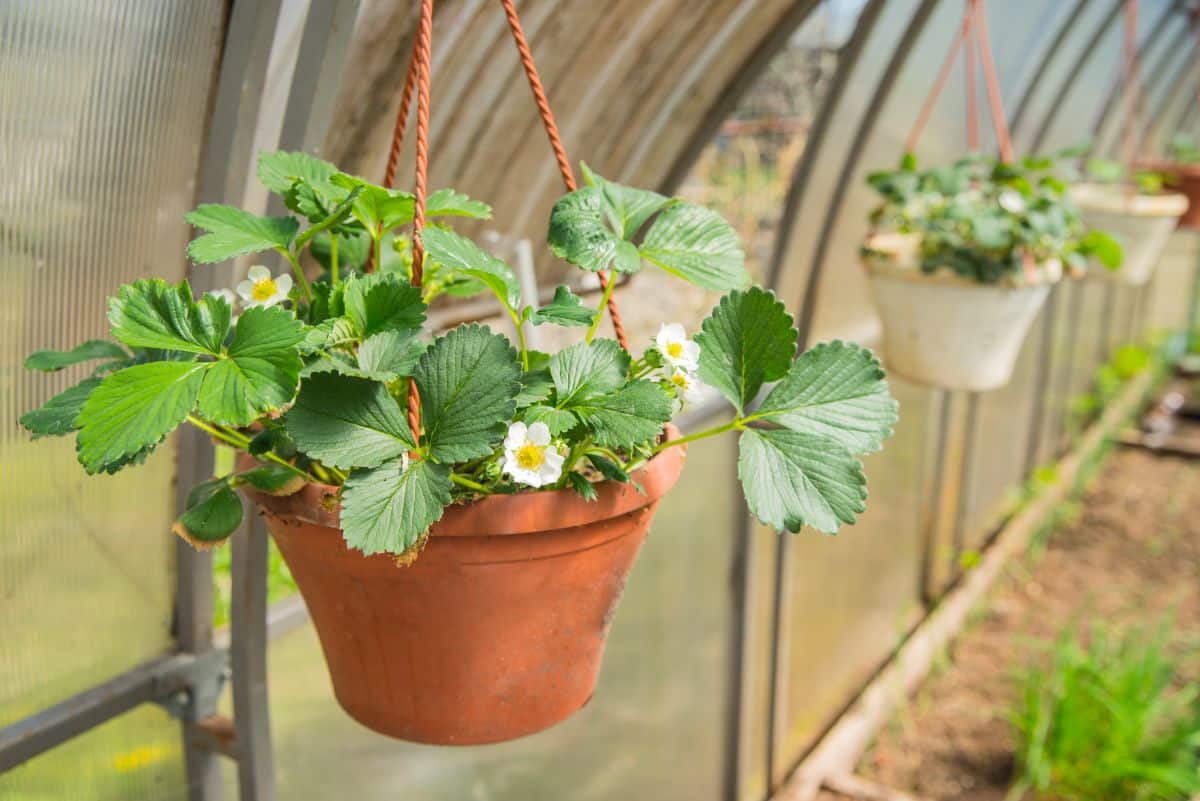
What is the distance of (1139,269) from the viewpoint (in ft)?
7.92

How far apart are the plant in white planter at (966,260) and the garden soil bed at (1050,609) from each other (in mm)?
1572

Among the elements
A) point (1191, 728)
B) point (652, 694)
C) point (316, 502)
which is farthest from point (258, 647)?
point (1191, 728)

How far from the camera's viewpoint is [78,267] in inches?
40.2

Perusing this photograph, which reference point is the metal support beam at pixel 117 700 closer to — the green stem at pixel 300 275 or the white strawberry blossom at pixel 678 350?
the green stem at pixel 300 275

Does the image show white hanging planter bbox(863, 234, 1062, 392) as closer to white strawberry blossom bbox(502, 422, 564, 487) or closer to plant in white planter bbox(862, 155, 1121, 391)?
plant in white planter bbox(862, 155, 1121, 391)

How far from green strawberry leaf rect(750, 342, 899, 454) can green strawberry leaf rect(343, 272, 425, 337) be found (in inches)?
10.3

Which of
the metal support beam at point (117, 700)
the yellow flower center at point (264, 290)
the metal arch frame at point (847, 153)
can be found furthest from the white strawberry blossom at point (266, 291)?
the metal arch frame at point (847, 153)

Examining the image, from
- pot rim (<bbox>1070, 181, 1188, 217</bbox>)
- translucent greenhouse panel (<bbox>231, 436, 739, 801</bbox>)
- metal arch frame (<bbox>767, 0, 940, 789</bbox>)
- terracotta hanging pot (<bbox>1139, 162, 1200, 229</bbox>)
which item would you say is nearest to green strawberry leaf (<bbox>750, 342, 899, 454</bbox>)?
translucent greenhouse panel (<bbox>231, 436, 739, 801</bbox>)

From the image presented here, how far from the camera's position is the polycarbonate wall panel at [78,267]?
0.93 m

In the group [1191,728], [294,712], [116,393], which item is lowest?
[1191,728]

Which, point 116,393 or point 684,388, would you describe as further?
point 684,388

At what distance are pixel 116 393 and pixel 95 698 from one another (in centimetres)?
63

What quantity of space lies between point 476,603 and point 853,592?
2493 millimetres

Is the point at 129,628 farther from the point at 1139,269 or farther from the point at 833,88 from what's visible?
the point at 1139,269
